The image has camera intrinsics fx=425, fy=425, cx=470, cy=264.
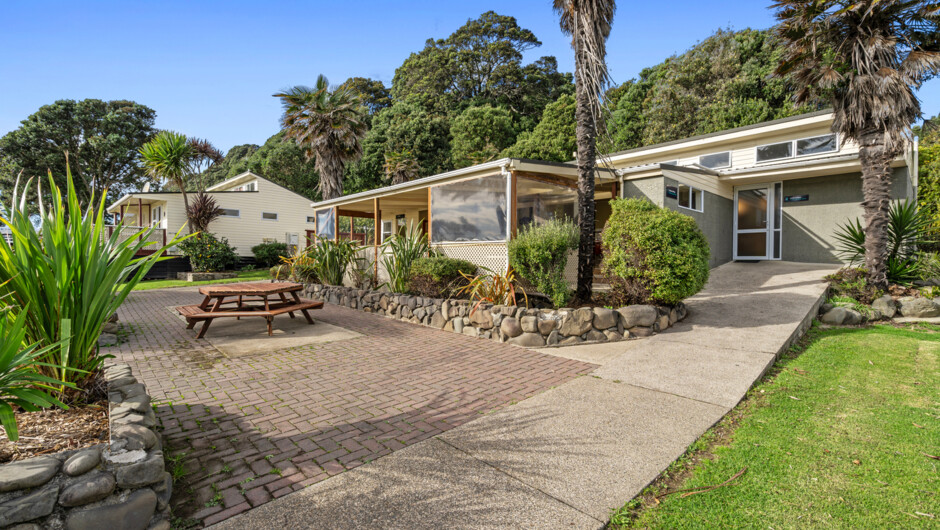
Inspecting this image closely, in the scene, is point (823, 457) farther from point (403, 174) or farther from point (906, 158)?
point (403, 174)

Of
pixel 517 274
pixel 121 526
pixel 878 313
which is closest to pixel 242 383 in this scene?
pixel 121 526

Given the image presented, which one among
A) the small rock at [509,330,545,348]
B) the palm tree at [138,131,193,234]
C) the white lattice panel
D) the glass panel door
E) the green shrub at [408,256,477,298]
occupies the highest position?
the palm tree at [138,131,193,234]

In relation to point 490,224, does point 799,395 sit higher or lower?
lower

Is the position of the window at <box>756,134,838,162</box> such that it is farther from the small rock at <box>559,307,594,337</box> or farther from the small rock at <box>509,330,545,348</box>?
the small rock at <box>509,330,545,348</box>

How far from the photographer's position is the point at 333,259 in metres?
11.8

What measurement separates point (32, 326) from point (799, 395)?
6434mm

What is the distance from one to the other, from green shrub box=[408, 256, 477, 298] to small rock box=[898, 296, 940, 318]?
26.4 feet

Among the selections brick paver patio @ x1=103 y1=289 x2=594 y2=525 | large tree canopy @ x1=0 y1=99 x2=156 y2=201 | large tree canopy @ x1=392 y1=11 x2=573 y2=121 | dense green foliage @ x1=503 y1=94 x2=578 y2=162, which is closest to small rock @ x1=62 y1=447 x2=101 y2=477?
brick paver patio @ x1=103 y1=289 x2=594 y2=525

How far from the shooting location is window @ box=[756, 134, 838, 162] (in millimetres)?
12711

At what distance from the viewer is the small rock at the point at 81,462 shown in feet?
6.77

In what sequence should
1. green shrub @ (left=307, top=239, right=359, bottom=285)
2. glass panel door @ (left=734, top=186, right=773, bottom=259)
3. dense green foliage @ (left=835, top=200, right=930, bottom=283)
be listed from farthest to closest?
glass panel door @ (left=734, top=186, right=773, bottom=259) < green shrub @ (left=307, top=239, right=359, bottom=285) < dense green foliage @ (left=835, top=200, right=930, bottom=283)

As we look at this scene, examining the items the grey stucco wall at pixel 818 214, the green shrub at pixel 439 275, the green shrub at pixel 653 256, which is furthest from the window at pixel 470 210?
the grey stucco wall at pixel 818 214

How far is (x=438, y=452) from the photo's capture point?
3.13 m

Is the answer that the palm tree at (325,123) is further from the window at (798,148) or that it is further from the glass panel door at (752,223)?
the window at (798,148)
